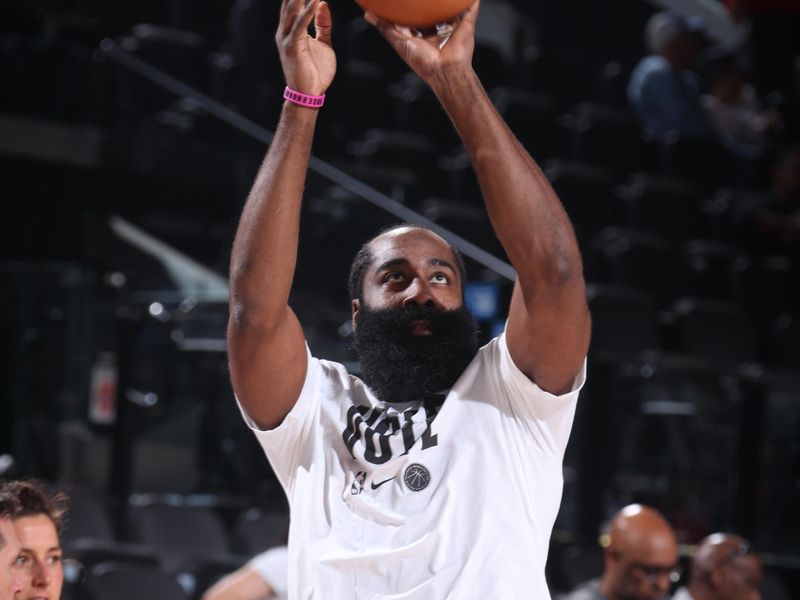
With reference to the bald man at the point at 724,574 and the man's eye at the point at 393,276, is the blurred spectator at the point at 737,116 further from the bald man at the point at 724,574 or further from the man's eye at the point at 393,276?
the man's eye at the point at 393,276

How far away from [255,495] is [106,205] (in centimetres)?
152

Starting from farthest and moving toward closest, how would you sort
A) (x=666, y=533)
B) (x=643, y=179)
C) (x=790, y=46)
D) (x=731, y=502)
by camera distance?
(x=790, y=46) < (x=643, y=179) < (x=731, y=502) < (x=666, y=533)

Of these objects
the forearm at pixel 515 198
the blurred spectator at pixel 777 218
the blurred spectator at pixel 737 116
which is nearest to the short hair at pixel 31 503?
the forearm at pixel 515 198

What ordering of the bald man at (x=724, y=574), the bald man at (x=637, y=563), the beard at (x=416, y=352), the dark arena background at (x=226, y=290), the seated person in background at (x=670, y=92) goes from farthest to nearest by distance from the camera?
1. the seated person in background at (x=670, y=92)
2. the dark arena background at (x=226, y=290)
3. the bald man at (x=724, y=574)
4. the bald man at (x=637, y=563)
5. the beard at (x=416, y=352)

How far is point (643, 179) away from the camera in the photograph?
26.7ft

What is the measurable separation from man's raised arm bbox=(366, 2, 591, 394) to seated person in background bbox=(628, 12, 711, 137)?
6869 mm

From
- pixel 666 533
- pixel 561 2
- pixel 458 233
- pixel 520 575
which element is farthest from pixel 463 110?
pixel 561 2

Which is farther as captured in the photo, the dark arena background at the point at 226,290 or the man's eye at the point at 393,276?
the dark arena background at the point at 226,290

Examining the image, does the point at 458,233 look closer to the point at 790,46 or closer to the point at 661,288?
the point at 661,288

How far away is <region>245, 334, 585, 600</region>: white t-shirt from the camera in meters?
2.12

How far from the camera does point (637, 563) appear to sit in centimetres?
418

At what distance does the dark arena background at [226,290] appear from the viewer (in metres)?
5.29

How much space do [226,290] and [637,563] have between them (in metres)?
2.06

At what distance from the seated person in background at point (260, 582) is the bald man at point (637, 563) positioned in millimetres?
940
